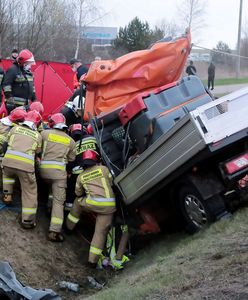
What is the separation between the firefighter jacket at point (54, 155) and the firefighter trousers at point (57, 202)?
97 millimetres

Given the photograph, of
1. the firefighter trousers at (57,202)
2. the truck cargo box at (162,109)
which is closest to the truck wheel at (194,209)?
the truck cargo box at (162,109)

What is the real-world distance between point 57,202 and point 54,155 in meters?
0.64

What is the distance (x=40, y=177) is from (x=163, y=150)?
2235 mm

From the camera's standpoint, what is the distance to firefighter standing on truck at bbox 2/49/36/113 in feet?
29.5

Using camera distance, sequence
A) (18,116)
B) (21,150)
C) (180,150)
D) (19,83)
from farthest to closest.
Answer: (19,83), (18,116), (21,150), (180,150)

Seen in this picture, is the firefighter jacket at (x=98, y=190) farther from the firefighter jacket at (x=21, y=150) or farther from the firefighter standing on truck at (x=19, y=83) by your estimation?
the firefighter standing on truck at (x=19, y=83)

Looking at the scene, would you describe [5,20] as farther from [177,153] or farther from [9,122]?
[177,153]

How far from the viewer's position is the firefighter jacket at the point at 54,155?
24.6ft

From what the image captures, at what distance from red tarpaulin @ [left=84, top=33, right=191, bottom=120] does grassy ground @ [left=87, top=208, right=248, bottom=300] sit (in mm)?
2509

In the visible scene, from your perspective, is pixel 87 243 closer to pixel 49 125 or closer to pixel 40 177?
pixel 40 177

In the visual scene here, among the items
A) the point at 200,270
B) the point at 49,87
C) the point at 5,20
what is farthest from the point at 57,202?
the point at 5,20

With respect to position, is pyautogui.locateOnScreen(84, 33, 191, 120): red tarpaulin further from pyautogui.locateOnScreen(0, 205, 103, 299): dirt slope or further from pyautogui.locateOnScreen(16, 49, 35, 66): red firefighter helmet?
pyautogui.locateOnScreen(0, 205, 103, 299): dirt slope

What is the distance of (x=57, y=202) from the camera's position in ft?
24.7

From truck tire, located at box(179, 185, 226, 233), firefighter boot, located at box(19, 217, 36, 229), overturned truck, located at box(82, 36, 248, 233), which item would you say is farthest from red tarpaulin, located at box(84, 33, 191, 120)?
truck tire, located at box(179, 185, 226, 233)
